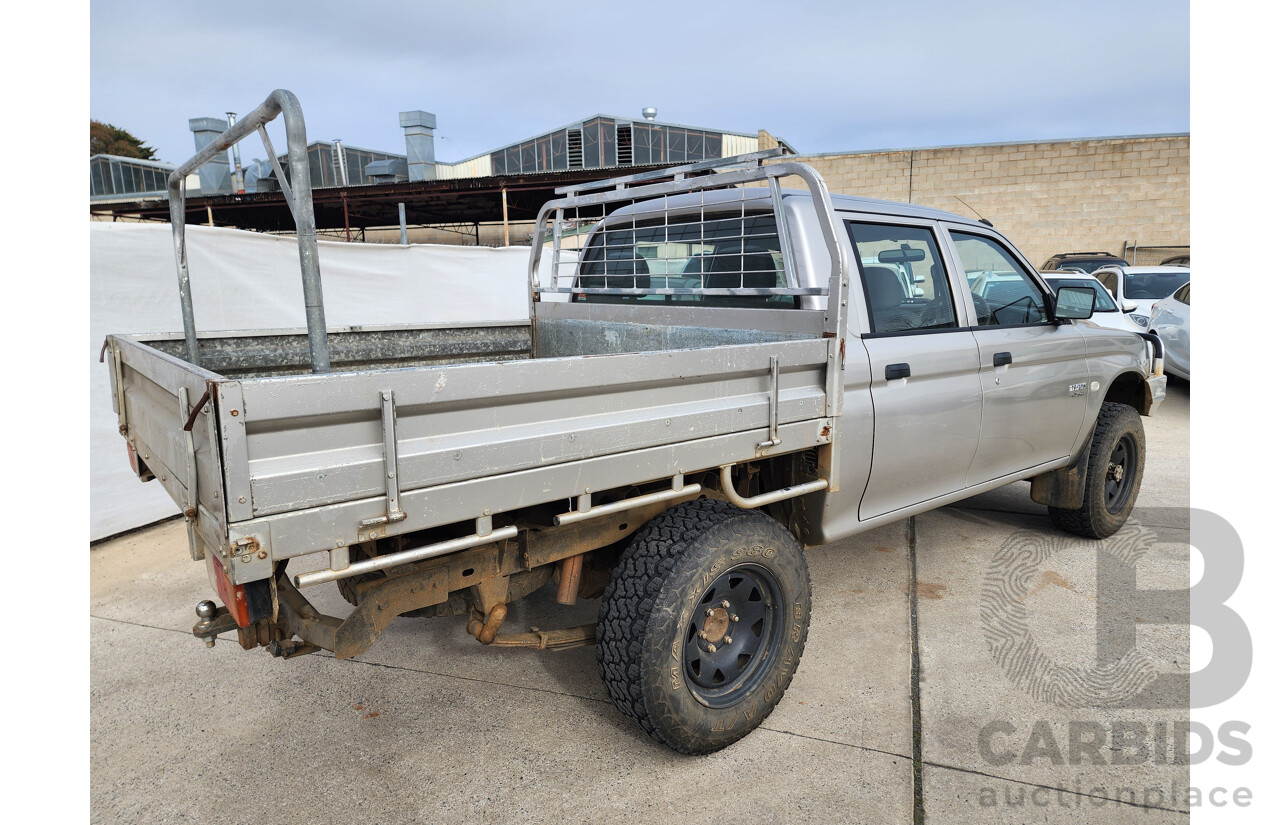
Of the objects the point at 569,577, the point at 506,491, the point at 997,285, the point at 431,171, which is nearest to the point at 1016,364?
the point at 997,285

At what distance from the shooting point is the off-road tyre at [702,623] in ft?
8.12

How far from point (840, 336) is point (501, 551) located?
1.45 meters

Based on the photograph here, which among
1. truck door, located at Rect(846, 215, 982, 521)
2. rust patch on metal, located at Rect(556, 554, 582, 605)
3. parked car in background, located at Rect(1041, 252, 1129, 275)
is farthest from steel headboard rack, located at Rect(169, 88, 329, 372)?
parked car in background, located at Rect(1041, 252, 1129, 275)

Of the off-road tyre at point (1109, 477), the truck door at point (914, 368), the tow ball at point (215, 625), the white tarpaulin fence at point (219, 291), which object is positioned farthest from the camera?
the white tarpaulin fence at point (219, 291)

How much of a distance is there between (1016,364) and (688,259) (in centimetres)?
177

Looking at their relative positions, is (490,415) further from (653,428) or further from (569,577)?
(569,577)

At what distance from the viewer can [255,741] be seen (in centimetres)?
281

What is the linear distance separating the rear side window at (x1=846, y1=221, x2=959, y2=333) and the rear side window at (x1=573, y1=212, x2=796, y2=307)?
0.39 meters

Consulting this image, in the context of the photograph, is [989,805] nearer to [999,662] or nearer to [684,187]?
[999,662]

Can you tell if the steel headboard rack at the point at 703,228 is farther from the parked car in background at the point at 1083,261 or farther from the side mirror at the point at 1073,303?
the parked car in background at the point at 1083,261

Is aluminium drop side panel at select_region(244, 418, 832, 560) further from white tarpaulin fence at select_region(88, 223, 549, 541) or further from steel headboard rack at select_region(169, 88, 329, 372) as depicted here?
white tarpaulin fence at select_region(88, 223, 549, 541)

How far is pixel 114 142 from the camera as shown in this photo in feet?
129

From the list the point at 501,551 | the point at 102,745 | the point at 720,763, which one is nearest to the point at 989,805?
the point at 720,763

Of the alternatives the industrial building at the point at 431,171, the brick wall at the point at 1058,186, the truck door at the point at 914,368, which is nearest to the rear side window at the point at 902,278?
the truck door at the point at 914,368
